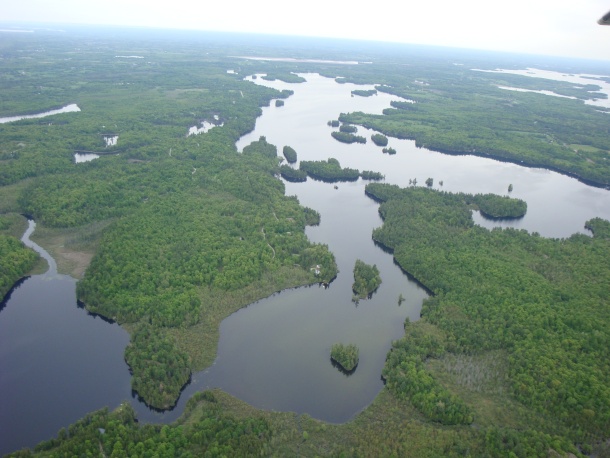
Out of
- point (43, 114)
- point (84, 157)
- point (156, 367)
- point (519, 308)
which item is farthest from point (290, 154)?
point (43, 114)

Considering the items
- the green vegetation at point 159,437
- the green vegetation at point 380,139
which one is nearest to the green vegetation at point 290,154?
the green vegetation at point 380,139

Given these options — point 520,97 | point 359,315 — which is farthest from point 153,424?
point 520,97

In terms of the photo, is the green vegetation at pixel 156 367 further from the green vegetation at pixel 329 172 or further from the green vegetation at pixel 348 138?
the green vegetation at pixel 348 138

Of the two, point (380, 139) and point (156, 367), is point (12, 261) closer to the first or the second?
point (156, 367)

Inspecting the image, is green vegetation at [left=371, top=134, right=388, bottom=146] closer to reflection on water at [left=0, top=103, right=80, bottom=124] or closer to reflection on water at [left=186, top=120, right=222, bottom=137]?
A: reflection on water at [left=186, top=120, right=222, bottom=137]

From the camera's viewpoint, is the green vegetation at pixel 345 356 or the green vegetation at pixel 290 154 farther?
the green vegetation at pixel 290 154

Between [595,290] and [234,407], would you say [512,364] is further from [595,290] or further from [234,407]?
[234,407]
